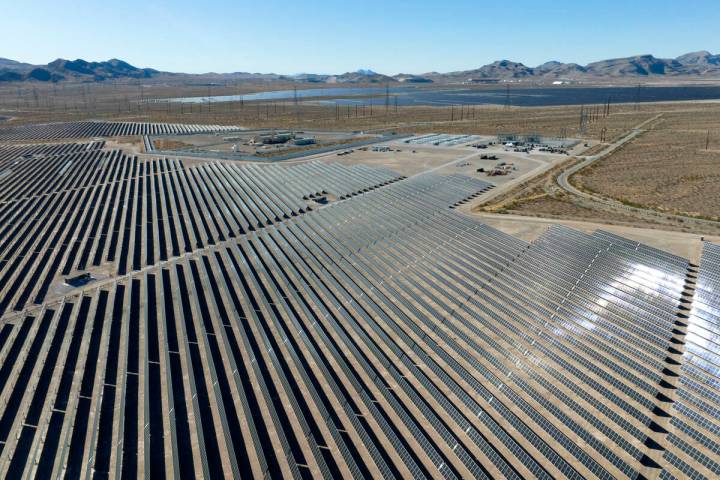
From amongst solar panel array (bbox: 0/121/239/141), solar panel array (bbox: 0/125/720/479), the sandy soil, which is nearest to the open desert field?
the sandy soil

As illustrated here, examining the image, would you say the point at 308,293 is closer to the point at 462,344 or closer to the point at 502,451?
the point at 462,344

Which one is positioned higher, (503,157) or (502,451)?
(503,157)

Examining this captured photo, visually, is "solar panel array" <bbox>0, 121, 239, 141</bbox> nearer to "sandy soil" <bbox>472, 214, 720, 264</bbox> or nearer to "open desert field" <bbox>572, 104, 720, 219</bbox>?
"open desert field" <bbox>572, 104, 720, 219</bbox>

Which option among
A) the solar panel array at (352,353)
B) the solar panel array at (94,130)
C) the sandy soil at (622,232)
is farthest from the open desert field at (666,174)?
the solar panel array at (94,130)

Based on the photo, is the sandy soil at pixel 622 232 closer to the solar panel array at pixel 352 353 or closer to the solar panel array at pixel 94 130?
the solar panel array at pixel 352 353

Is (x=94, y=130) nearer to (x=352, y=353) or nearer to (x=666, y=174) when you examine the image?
(x=352, y=353)

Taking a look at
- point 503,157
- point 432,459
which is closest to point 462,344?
point 432,459
